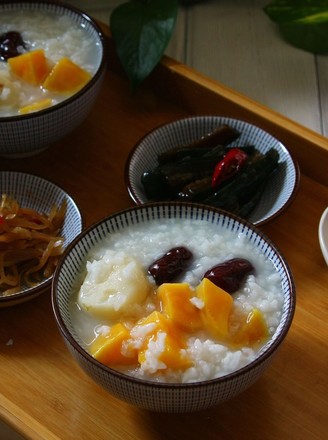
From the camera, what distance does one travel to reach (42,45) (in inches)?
84.4

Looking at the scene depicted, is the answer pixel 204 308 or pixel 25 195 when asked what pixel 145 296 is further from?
pixel 25 195

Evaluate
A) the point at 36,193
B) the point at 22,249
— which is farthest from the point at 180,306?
the point at 36,193

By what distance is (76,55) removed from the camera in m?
2.13

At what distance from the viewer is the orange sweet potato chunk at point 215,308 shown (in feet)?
4.64

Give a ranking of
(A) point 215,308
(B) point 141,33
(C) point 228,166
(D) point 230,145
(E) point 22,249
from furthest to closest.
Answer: (B) point 141,33 < (D) point 230,145 < (C) point 228,166 < (E) point 22,249 < (A) point 215,308

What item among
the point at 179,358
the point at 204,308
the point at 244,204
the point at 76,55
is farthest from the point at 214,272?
the point at 76,55

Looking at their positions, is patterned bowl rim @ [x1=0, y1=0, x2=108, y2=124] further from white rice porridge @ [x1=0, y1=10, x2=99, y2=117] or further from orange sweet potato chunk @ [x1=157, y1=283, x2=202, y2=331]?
orange sweet potato chunk @ [x1=157, y1=283, x2=202, y2=331]

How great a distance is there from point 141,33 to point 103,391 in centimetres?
110

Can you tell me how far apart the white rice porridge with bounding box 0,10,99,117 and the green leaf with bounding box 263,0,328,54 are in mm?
671

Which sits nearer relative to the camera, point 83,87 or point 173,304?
point 173,304

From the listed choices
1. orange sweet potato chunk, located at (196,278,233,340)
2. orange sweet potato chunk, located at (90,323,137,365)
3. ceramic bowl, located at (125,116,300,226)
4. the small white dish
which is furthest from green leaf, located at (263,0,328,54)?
orange sweet potato chunk, located at (90,323,137,365)

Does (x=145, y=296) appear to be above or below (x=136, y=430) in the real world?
above

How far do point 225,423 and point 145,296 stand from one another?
0.29 m

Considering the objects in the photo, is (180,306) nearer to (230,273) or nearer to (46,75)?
(230,273)
